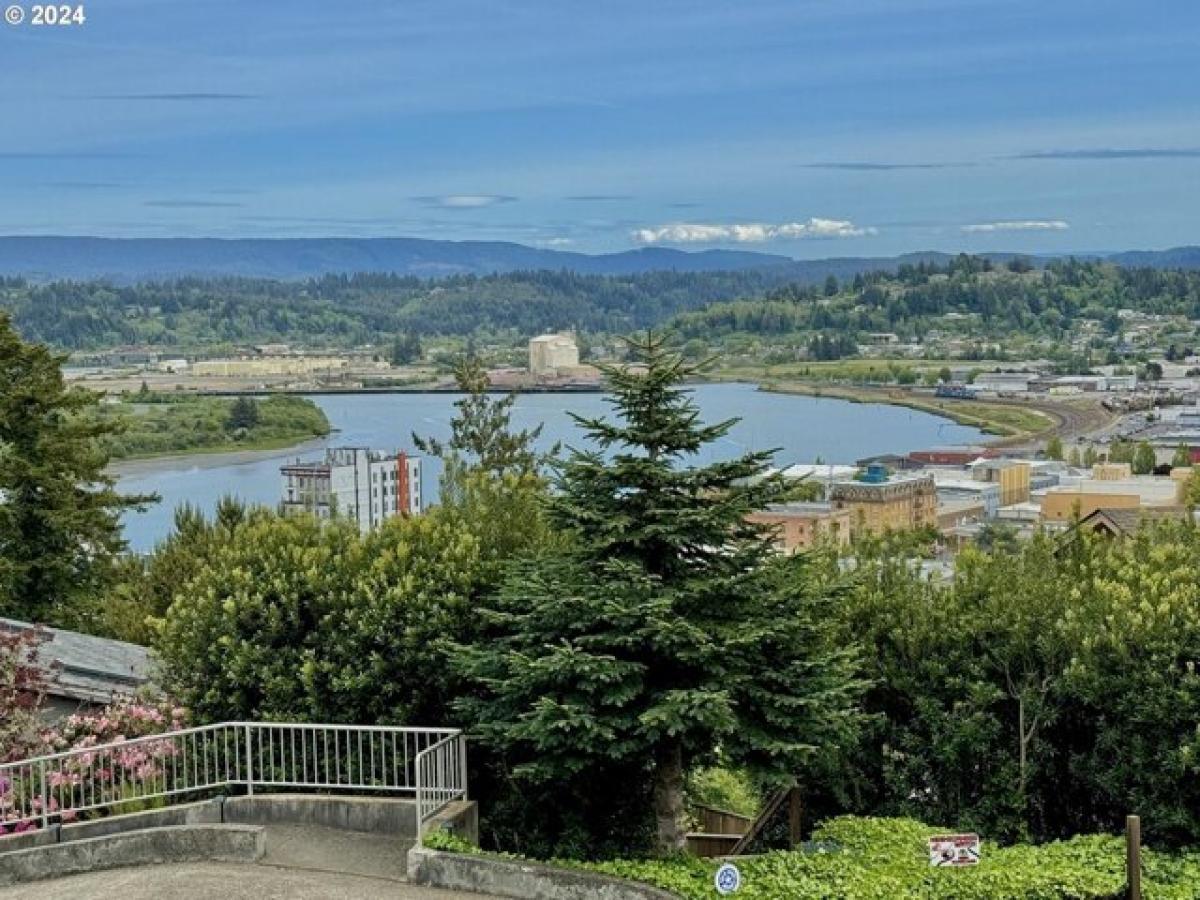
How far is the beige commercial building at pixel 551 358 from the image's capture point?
16900cm

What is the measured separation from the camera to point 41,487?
2322 centimetres

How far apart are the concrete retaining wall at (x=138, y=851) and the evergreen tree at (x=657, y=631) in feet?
5.60

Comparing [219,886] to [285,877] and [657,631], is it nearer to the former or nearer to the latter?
[285,877]

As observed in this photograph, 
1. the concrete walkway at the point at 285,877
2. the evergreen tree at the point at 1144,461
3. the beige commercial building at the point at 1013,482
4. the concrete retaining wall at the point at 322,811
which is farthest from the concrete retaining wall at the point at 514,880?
the evergreen tree at the point at 1144,461

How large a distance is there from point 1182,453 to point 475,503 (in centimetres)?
10453

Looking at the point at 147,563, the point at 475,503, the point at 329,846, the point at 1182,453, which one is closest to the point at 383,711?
the point at 329,846

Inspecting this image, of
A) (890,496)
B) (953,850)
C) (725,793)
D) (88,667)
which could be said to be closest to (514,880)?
(953,850)

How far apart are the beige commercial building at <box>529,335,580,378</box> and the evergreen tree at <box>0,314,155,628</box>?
141497 mm

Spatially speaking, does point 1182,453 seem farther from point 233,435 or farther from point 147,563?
point 147,563

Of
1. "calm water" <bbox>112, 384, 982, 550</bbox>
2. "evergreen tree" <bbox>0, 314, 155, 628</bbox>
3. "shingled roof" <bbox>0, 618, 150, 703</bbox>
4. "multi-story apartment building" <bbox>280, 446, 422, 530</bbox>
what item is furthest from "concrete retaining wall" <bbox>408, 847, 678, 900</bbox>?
"calm water" <bbox>112, 384, 982, 550</bbox>

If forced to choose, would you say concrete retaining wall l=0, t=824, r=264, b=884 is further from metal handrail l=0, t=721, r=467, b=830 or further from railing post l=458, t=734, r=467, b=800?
railing post l=458, t=734, r=467, b=800

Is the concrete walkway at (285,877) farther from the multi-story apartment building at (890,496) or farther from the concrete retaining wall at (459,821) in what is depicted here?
the multi-story apartment building at (890,496)

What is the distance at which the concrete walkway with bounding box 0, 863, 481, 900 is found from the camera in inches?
366

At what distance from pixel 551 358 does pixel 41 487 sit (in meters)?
152
